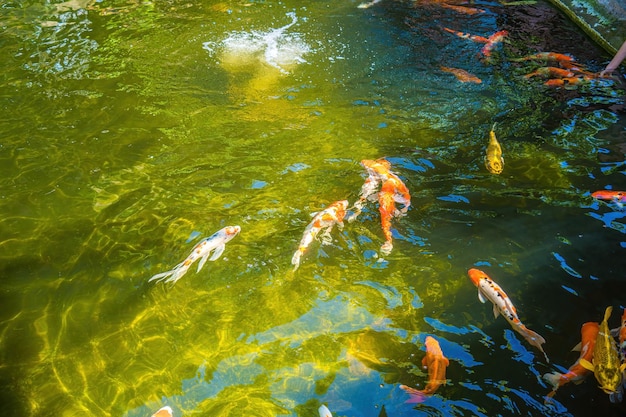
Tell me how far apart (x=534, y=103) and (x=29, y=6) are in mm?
11049

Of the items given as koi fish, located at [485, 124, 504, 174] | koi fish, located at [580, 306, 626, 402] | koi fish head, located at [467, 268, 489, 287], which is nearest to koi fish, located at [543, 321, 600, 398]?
koi fish, located at [580, 306, 626, 402]

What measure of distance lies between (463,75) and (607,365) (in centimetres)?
582

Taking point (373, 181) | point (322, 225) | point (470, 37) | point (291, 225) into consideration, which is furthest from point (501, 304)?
point (470, 37)

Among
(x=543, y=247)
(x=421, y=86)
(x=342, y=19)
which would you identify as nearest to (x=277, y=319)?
(x=543, y=247)

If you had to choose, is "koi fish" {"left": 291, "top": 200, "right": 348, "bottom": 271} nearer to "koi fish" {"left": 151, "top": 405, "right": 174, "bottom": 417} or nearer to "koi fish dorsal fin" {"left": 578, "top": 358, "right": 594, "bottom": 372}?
→ "koi fish" {"left": 151, "top": 405, "right": 174, "bottom": 417}

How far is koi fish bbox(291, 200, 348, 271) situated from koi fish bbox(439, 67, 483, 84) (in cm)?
417

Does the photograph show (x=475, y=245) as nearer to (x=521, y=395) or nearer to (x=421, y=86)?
(x=521, y=395)

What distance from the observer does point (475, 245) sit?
515 cm

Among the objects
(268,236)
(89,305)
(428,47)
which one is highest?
(428,47)

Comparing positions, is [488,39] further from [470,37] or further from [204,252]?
[204,252]

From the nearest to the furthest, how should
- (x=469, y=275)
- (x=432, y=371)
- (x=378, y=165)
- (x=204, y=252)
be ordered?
(x=432, y=371), (x=469, y=275), (x=204, y=252), (x=378, y=165)

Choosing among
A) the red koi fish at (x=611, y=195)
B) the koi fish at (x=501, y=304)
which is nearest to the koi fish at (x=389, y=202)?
the koi fish at (x=501, y=304)

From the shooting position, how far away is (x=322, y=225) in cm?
520

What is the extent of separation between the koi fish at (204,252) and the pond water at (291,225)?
0.10m
